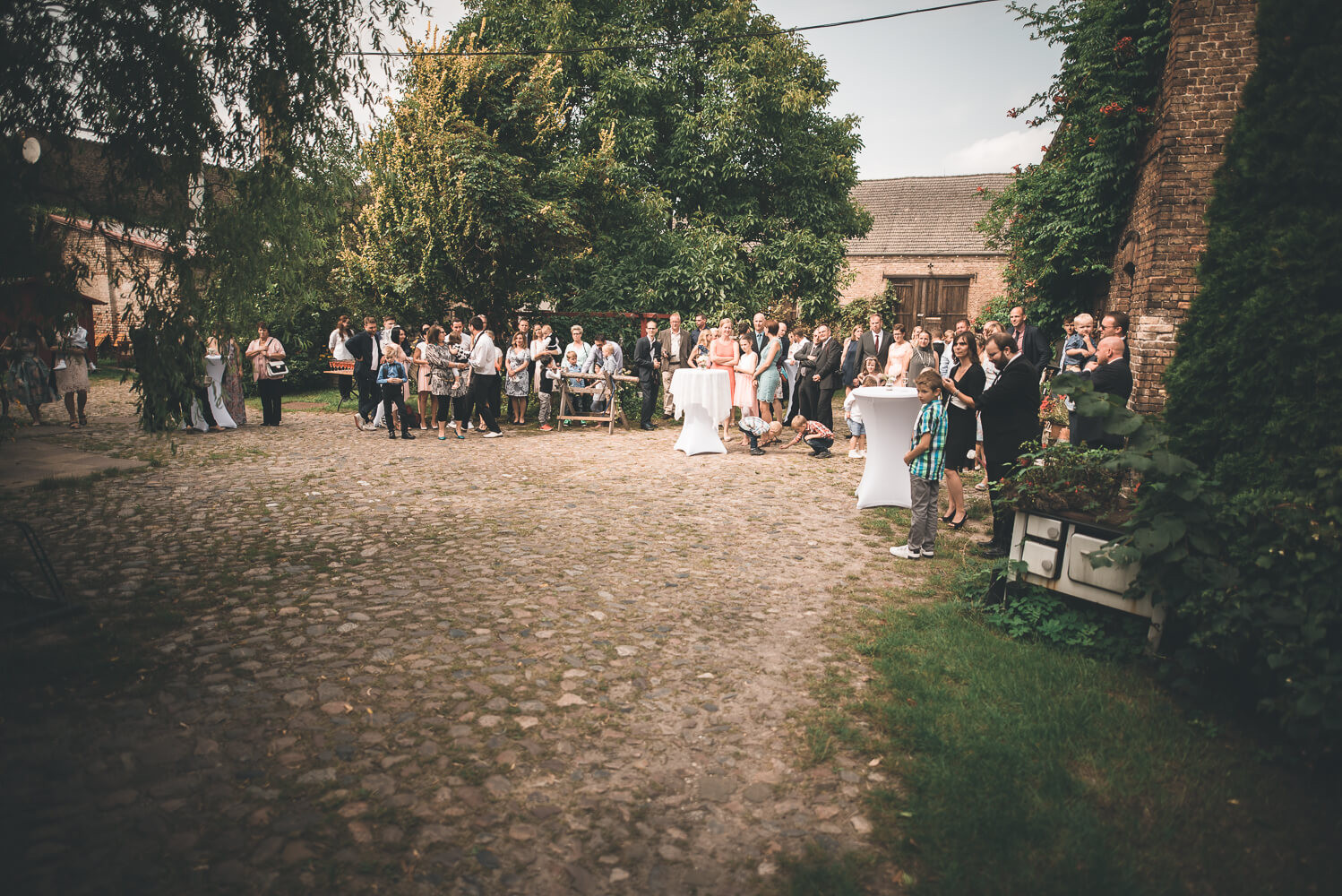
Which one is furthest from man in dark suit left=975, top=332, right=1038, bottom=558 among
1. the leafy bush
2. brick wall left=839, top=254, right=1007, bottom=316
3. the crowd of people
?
brick wall left=839, top=254, right=1007, bottom=316

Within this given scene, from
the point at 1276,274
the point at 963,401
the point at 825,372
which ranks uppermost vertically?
the point at 1276,274

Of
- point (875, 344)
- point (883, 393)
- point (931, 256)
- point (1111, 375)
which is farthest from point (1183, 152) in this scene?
point (931, 256)

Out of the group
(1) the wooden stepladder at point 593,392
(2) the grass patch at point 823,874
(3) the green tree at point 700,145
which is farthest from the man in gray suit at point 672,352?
(2) the grass patch at point 823,874

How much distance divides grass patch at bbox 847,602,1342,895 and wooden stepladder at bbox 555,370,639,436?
10.5m

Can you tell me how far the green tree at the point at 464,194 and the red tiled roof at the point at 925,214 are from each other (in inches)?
907

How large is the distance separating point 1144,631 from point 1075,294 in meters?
11.2

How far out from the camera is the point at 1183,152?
9.72 m

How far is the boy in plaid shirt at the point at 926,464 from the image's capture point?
20.7ft

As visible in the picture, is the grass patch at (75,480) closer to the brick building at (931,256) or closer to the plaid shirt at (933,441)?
the plaid shirt at (933,441)

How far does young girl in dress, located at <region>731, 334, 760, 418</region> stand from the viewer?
12609 millimetres

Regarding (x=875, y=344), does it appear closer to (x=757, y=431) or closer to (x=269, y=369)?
(x=757, y=431)

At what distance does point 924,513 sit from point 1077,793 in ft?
11.6

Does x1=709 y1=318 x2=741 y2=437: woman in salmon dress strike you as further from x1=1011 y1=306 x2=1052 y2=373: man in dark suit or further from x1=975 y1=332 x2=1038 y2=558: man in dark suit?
x1=975 y1=332 x2=1038 y2=558: man in dark suit

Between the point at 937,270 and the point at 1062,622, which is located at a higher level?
the point at 937,270
